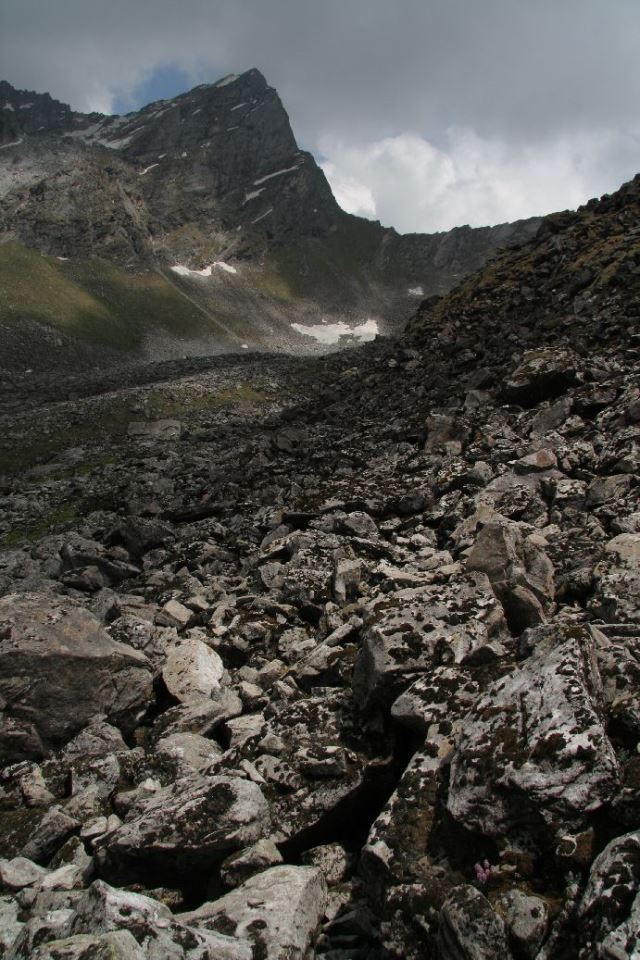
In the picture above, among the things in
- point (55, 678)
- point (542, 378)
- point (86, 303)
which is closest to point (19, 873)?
point (55, 678)

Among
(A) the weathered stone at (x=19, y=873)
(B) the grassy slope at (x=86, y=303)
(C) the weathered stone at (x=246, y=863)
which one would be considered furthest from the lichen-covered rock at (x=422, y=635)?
(B) the grassy slope at (x=86, y=303)

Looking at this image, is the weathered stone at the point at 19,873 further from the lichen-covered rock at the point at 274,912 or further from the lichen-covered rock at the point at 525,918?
the lichen-covered rock at the point at 525,918

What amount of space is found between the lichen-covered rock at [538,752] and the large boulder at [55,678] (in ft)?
25.5

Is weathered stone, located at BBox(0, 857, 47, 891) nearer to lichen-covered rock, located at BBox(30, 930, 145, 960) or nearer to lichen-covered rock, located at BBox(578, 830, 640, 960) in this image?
lichen-covered rock, located at BBox(30, 930, 145, 960)

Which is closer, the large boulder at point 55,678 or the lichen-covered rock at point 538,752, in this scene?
the lichen-covered rock at point 538,752

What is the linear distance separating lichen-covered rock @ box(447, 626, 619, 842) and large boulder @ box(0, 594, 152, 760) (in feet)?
25.5

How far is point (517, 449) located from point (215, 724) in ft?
47.8

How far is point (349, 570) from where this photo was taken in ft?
52.1

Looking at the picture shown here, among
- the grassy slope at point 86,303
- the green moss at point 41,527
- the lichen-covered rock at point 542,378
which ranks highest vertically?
the grassy slope at point 86,303

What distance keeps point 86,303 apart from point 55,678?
180741mm

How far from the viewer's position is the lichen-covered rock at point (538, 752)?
252 inches

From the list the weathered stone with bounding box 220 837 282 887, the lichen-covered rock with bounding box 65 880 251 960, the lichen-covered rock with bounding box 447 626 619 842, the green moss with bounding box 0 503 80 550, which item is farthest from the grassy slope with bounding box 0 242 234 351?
the lichen-covered rock with bounding box 447 626 619 842

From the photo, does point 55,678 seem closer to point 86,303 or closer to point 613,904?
point 613,904

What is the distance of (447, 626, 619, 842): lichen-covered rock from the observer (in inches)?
252
